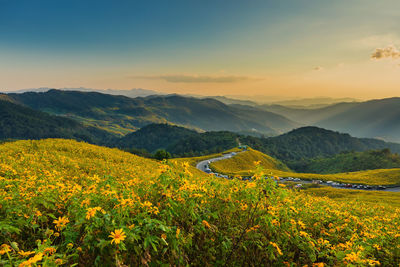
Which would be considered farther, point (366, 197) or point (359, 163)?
point (359, 163)

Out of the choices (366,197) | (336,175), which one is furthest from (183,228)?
(336,175)

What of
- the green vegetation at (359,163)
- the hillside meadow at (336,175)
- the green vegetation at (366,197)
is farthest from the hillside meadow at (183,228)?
the green vegetation at (359,163)

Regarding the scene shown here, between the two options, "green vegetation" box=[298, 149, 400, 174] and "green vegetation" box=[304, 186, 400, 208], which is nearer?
"green vegetation" box=[304, 186, 400, 208]

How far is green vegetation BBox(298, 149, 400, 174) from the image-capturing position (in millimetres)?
154750

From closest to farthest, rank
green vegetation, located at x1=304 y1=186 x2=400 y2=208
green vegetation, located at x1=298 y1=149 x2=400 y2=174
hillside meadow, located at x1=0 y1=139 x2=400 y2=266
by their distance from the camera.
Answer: hillside meadow, located at x1=0 y1=139 x2=400 y2=266, green vegetation, located at x1=304 y1=186 x2=400 y2=208, green vegetation, located at x1=298 y1=149 x2=400 y2=174

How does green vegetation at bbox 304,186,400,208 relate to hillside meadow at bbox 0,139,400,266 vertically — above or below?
below

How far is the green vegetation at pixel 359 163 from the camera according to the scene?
154750 mm

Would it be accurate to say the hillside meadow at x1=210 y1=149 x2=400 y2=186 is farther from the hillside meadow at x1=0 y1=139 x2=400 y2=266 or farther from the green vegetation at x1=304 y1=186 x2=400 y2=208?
the hillside meadow at x1=0 y1=139 x2=400 y2=266

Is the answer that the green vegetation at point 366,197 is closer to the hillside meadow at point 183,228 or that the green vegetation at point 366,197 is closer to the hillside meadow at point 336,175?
the hillside meadow at point 336,175

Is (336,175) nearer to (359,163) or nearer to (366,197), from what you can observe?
(366,197)

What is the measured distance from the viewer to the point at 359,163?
166500 millimetres

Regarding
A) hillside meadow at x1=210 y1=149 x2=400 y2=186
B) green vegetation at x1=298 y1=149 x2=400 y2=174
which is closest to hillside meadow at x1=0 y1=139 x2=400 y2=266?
hillside meadow at x1=210 y1=149 x2=400 y2=186

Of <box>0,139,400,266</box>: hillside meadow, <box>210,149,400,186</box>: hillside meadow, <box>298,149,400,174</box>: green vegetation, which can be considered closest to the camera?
<box>0,139,400,266</box>: hillside meadow

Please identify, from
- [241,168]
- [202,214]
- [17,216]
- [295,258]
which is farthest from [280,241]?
[241,168]
